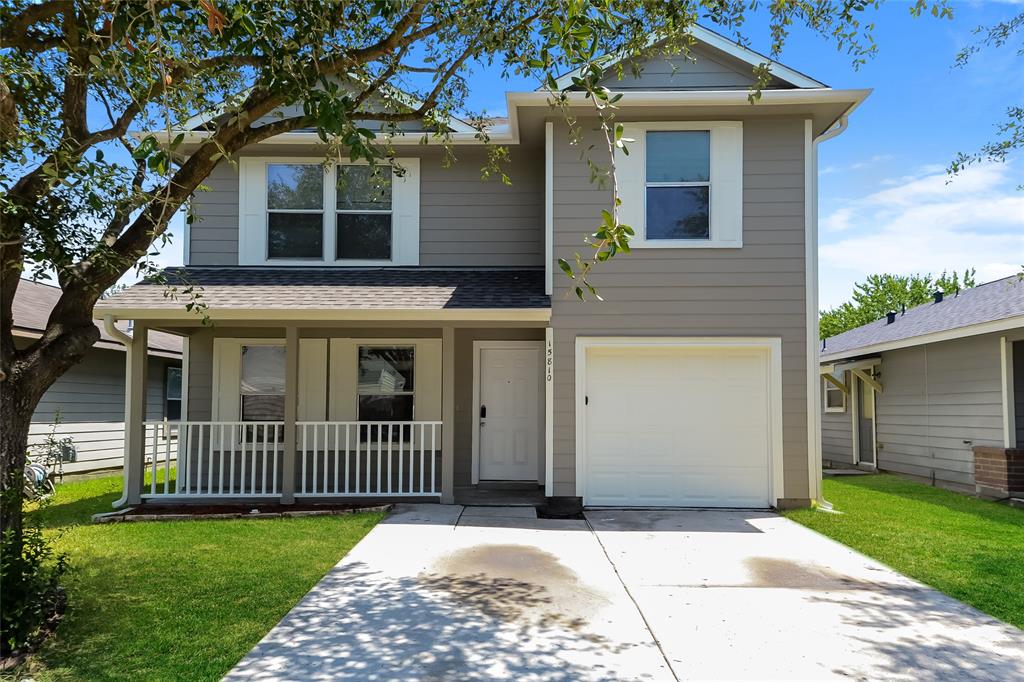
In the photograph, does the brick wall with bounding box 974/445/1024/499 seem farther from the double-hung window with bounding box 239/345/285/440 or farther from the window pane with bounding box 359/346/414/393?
the double-hung window with bounding box 239/345/285/440

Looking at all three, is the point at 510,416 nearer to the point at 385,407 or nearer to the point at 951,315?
the point at 385,407

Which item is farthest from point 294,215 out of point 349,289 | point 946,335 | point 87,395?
point 946,335

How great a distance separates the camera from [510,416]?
34.0 ft

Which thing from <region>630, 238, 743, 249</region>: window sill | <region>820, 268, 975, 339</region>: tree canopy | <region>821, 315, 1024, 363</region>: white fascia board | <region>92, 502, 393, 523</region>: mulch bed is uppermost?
<region>820, 268, 975, 339</region>: tree canopy

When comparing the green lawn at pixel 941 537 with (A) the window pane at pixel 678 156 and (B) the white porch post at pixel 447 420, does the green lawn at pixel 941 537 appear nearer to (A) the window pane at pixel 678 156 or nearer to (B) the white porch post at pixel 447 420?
(B) the white porch post at pixel 447 420

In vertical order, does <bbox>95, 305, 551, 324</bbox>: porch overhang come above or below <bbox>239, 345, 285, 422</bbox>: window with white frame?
above

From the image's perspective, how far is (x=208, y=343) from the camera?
1020 centimetres

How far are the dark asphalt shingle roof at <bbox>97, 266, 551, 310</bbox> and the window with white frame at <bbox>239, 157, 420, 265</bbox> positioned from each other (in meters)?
0.25

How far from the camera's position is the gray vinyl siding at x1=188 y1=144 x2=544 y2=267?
10.2 meters

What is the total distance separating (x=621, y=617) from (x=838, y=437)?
13.9m

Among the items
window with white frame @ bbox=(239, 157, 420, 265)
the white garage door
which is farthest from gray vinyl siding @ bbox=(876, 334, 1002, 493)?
window with white frame @ bbox=(239, 157, 420, 265)

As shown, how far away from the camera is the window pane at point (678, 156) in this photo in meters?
8.88

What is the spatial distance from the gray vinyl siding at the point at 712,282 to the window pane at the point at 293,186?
3677 millimetres

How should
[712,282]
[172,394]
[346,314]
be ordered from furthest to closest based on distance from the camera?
[172,394]
[712,282]
[346,314]
